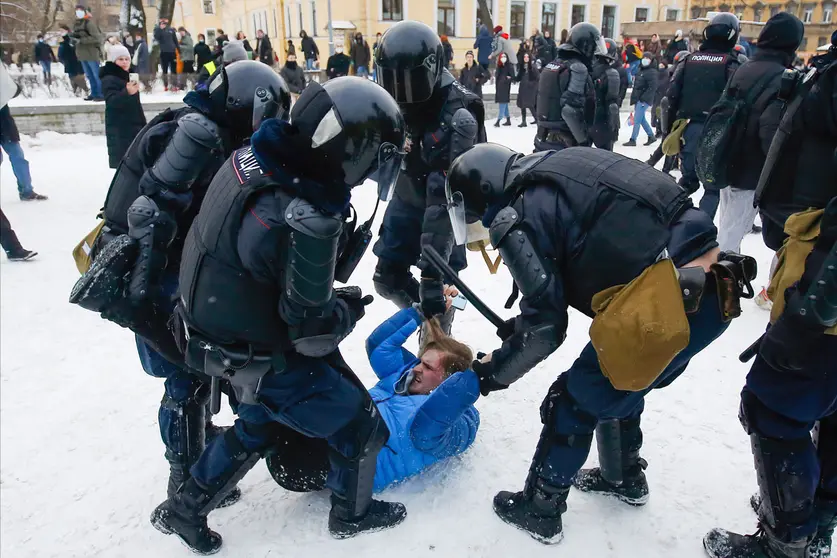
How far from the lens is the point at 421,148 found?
11.6 feet

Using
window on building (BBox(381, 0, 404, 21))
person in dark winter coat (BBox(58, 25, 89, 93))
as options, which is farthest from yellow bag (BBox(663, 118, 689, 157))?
window on building (BBox(381, 0, 404, 21))

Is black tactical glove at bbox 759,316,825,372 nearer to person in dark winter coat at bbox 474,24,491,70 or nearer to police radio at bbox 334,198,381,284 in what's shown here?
police radio at bbox 334,198,381,284

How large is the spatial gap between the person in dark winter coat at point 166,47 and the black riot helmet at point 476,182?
16.4 meters

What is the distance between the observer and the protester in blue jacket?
8.47 feet

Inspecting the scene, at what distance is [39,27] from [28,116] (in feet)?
53.9

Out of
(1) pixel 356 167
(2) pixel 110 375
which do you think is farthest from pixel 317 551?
(2) pixel 110 375

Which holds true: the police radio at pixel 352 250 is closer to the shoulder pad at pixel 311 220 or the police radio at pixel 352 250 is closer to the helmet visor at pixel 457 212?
the helmet visor at pixel 457 212

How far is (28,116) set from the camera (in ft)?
37.6

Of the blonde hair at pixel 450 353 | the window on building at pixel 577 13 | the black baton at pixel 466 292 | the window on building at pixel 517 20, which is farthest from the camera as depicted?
the window on building at pixel 577 13

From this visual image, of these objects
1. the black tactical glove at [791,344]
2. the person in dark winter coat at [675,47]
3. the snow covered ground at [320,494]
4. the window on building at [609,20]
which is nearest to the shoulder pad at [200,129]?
the snow covered ground at [320,494]

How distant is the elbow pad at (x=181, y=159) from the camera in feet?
7.80

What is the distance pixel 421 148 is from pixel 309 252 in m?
1.88

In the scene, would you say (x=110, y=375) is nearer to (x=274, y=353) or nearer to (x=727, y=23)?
(x=274, y=353)

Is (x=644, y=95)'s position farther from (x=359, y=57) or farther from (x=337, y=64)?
(x=359, y=57)
